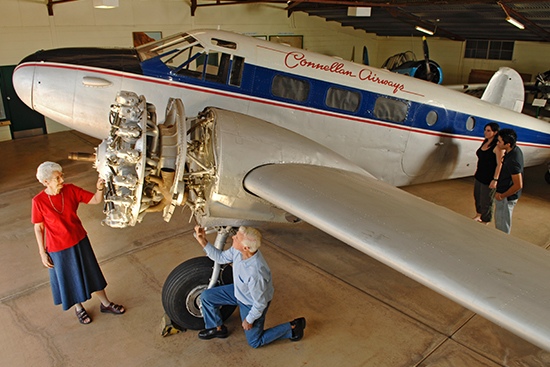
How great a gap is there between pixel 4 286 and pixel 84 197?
7.26 ft

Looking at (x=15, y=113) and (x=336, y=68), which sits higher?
(x=336, y=68)

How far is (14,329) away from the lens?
15.2ft

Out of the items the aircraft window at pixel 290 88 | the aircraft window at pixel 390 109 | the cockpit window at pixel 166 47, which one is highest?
the cockpit window at pixel 166 47

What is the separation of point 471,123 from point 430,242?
17.2 feet

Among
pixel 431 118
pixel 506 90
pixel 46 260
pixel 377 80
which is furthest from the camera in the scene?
pixel 506 90

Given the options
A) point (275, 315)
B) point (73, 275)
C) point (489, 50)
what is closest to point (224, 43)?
point (73, 275)

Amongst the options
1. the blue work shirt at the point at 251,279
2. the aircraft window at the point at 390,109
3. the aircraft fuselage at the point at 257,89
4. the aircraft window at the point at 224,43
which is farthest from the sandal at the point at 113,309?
the aircraft window at the point at 390,109

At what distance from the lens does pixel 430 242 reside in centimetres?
310

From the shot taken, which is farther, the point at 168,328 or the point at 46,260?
the point at 168,328

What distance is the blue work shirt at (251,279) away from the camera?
392cm

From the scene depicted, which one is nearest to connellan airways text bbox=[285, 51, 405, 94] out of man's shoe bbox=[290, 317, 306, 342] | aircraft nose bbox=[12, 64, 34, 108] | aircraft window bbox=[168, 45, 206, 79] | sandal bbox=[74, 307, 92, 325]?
aircraft window bbox=[168, 45, 206, 79]

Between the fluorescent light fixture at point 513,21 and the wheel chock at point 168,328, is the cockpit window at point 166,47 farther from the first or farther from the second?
the fluorescent light fixture at point 513,21

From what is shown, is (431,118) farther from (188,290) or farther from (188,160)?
(188,290)

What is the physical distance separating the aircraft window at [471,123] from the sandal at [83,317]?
6776mm
